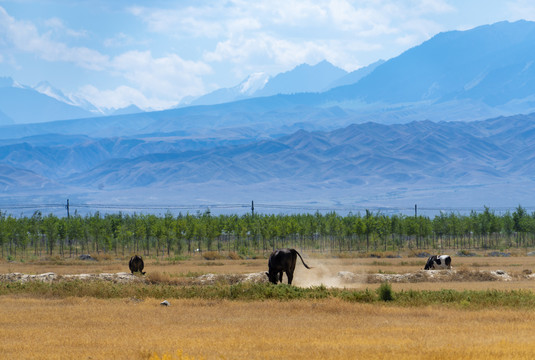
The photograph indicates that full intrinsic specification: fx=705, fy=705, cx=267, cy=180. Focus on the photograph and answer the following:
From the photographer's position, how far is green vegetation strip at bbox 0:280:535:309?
2941cm

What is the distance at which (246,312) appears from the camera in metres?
27.3

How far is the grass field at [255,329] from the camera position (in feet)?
61.8

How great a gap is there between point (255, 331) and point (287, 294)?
337 inches

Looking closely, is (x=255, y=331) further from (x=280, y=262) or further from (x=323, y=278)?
(x=323, y=278)

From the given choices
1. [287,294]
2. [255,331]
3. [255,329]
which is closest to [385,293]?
[287,294]

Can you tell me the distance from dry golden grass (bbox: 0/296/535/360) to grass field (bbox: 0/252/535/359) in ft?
0.10

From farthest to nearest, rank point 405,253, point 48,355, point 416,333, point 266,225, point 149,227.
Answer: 1. point 266,225
2. point 149,227
3. point 405,253
4. point 416,333
5. point 48,355

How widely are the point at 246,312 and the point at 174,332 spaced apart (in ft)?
17.6

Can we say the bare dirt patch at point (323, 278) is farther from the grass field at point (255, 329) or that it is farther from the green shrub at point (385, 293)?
the green shrub at point (385, 293)

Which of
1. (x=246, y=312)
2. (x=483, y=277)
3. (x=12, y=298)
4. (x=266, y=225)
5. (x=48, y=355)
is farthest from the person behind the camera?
(x=266, y=225)

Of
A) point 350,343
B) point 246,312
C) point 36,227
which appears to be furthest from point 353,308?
point 36,227

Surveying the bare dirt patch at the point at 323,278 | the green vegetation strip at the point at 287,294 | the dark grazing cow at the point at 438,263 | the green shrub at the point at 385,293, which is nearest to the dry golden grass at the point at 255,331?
the green vegetation strip at the point at 287,294

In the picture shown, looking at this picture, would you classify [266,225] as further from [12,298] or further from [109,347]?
[109,347]

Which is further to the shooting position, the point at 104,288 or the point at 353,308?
the point at 104,288
